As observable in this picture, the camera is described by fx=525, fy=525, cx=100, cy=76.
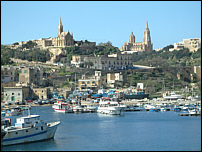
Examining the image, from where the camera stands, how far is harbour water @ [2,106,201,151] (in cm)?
3050

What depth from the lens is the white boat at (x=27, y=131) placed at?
100ft

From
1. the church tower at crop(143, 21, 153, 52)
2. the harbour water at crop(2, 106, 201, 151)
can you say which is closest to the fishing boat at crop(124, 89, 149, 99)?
the harbour water at crop(2, 106, 201, 151)

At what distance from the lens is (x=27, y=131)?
31500 millimetres

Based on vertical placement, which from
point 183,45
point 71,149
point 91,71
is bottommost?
point 71,149

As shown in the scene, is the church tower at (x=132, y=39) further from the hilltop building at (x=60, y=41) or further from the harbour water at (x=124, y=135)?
the harbour water at (x=124, y=135)

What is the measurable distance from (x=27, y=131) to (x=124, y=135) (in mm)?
7397

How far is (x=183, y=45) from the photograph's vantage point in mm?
127125

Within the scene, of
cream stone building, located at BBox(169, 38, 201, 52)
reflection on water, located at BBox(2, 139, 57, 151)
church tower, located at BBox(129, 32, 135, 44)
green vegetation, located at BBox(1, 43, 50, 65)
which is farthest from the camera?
church tower, located at BBox(129, 32, 135, 44)

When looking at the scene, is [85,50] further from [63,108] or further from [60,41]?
[63,108]

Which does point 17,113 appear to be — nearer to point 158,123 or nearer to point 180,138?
point 158,123

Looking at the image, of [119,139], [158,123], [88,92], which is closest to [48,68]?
[88,92]

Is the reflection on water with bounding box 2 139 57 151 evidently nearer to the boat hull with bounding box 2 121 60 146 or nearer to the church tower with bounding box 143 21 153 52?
the boat hull with bounding box 2 121 60 146

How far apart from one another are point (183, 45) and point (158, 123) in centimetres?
8603

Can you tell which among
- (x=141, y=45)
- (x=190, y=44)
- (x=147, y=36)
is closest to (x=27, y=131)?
(x=190, y=44)
